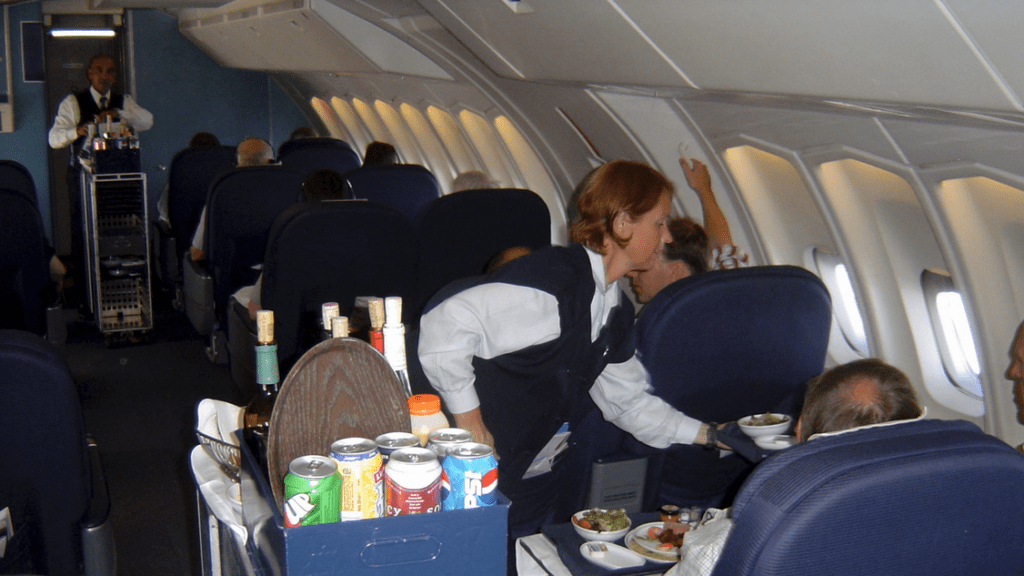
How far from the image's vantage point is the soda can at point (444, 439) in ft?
5.37

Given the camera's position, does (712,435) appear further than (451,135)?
No

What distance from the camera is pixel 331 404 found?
1.74 meters

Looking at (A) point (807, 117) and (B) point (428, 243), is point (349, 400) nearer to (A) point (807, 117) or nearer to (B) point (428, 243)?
(A) point (807, 117)

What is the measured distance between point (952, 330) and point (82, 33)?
411 inches

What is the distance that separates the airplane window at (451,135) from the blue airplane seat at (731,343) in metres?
6.71

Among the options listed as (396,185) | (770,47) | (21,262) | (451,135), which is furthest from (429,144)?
(770,47)

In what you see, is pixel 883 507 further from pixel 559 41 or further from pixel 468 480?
pixel 559 41

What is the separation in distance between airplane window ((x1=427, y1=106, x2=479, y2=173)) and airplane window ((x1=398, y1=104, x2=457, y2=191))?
291mm

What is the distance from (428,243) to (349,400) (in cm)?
320

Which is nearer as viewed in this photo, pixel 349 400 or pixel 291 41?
pixel 349 400

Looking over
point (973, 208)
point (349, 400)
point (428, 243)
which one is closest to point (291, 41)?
point (428, 243)

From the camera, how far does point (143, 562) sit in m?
3.97

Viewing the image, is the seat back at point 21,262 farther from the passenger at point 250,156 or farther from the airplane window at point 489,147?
the airplane window at point 489,147

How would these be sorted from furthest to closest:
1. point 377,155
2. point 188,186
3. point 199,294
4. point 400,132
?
point 400,132 → point 377,155 → point 188,186 → point 199,294
